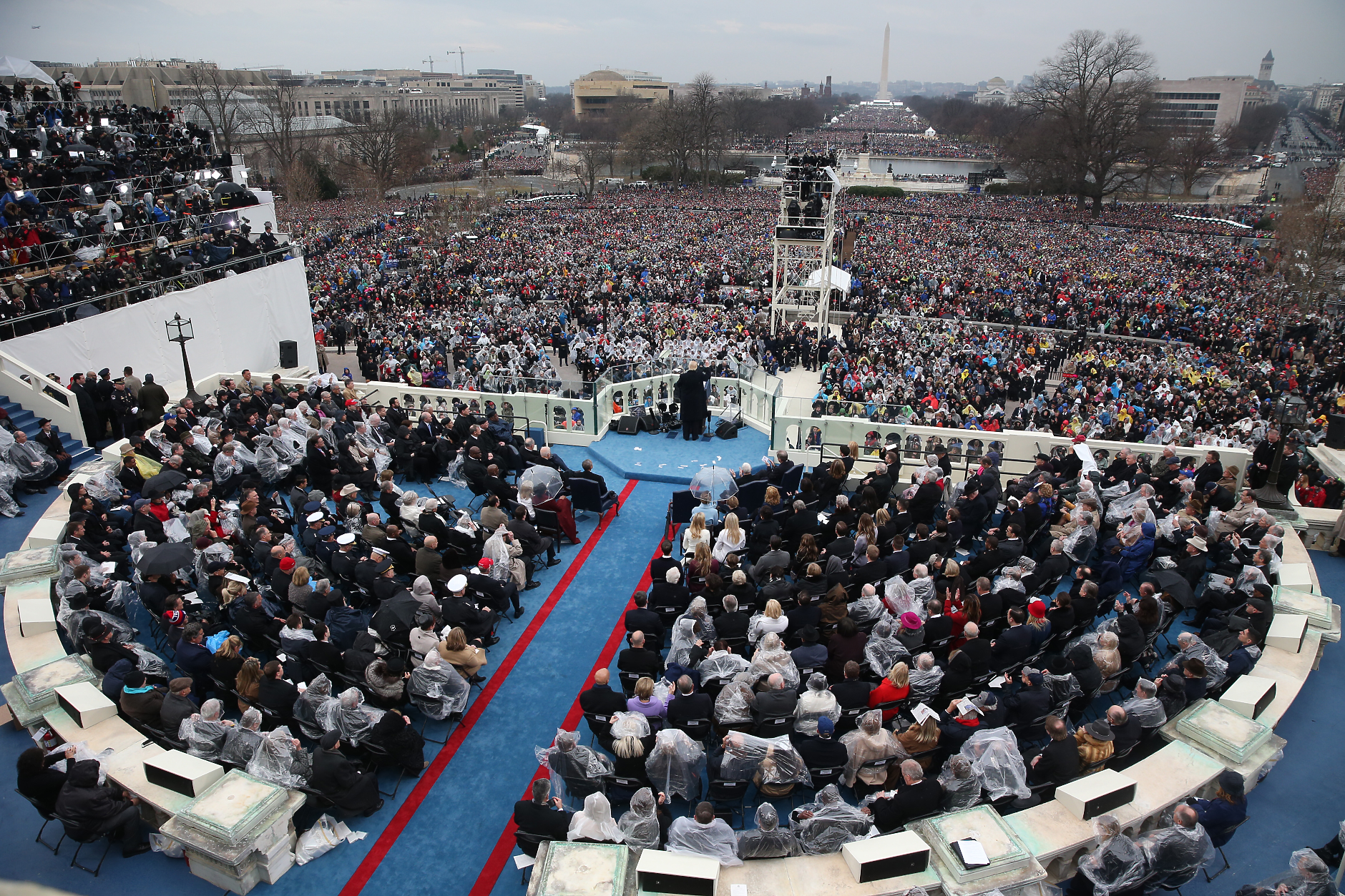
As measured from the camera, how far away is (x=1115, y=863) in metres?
4.90

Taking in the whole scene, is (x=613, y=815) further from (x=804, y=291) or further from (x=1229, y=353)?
(x=1229, y=353)

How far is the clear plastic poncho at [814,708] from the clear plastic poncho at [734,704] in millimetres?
388

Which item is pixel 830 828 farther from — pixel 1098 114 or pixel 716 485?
pixel 1098 114

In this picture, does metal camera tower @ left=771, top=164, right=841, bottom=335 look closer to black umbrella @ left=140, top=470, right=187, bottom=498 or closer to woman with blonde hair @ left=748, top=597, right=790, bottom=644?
black umbrella @ left=140, top=470, right=187, bottom=498

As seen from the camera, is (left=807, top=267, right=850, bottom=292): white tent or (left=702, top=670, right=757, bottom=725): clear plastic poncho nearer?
(left=702, top=670, right=757, bottom=725): clear plastic poncho

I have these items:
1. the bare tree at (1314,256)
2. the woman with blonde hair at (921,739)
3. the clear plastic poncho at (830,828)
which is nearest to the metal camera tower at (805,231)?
the bare tree at (1314,256)

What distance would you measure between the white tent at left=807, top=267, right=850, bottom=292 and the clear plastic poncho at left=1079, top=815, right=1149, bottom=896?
24499 mm

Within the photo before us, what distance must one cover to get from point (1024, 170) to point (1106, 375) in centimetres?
5685

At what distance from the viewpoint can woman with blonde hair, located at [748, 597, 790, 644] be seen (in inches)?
280

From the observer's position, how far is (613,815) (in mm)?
6082

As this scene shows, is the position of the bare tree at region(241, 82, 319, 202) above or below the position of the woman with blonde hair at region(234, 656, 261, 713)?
above

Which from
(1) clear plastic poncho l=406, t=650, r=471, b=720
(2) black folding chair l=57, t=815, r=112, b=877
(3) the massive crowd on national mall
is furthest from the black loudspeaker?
(2) black folding chair l=57, t=815, r=112, b=877

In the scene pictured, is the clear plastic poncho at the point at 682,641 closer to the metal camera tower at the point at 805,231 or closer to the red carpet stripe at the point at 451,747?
the red carpet stripe at the point at 451,747

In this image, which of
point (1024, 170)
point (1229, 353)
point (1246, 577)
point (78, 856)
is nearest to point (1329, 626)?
point (1246, 577)
